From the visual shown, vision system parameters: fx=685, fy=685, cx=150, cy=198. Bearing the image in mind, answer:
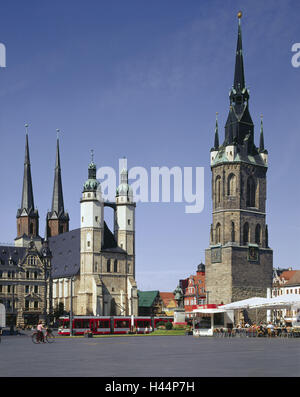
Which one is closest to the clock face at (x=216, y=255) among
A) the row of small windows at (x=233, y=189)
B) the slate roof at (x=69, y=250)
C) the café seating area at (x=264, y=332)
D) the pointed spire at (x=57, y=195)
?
the row of small windows at (x=233, y=189)

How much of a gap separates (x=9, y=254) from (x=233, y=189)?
41.1 m

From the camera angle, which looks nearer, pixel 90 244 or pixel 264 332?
pixel 264 332

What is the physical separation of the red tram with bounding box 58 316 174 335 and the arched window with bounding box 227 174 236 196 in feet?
97.5

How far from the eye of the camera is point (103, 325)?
81688mm

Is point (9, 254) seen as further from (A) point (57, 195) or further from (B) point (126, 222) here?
(A) point (57, 195)

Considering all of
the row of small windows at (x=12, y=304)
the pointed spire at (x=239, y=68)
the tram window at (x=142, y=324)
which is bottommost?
the tram window at (x=142, y=324)

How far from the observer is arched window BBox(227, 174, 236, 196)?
109688 millimetres

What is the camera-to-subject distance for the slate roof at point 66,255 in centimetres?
13325

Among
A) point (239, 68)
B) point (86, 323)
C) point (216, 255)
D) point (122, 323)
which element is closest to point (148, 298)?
point (216, 255)

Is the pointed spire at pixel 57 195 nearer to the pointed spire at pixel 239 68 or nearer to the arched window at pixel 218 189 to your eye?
the arched window at pixel 218 189

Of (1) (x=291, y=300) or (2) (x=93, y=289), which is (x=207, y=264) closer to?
(2) (x=93, y=289)

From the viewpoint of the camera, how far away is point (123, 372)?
2047 centimetres

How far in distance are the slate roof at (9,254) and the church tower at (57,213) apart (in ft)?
128
